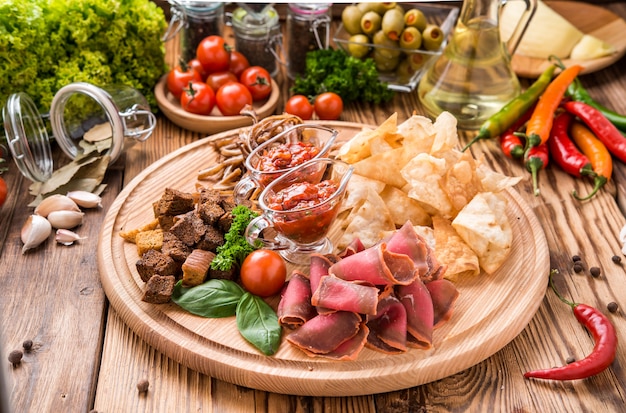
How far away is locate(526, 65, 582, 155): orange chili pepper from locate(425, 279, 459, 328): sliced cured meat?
1572 mm

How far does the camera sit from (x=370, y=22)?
4551mm

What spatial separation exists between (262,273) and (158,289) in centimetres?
43

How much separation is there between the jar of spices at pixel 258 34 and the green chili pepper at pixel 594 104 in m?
1.97

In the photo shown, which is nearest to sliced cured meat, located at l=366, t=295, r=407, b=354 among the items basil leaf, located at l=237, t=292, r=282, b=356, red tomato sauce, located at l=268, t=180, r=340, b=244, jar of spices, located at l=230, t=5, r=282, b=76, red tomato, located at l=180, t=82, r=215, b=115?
basil leaf, located at l=237, t=292, r=282, b=356

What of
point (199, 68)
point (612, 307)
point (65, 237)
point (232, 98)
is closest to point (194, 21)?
point (199, 68)

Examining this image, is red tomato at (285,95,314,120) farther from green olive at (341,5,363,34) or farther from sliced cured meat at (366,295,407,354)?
sliced cured meat at (366,295,407,354)

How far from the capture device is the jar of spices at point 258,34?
4.70m

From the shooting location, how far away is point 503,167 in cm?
417

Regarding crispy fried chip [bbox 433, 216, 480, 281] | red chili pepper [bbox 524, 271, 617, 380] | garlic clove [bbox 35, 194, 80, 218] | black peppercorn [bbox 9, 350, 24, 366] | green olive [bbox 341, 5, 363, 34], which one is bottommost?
garlic clove [bbox 35, 194, 80, 218]

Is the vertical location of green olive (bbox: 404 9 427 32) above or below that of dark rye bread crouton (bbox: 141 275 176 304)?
above

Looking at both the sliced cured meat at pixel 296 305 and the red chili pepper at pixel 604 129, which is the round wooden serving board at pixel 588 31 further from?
the sliced cured meat at pixel 296 305

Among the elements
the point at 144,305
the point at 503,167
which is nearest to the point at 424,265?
the point at 144,305

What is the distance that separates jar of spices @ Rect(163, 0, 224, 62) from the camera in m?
4.71

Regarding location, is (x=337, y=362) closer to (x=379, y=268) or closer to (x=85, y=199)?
(x=379, y=268)
